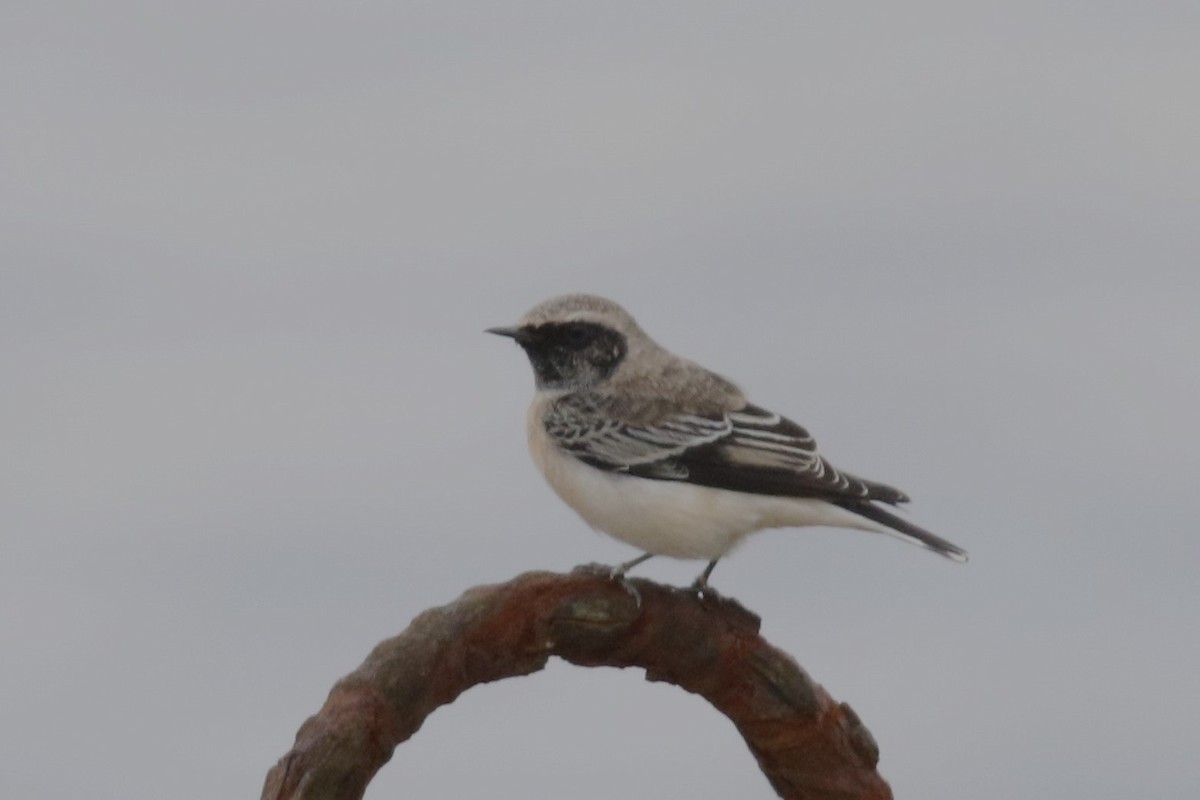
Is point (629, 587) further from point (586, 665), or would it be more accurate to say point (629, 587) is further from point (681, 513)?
point (681, 513)

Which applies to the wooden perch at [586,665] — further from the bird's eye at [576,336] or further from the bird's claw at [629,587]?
the bird's eye at [576,336]

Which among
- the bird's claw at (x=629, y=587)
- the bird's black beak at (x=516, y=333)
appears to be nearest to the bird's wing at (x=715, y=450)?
the bird's black beak at (x=516, y=333)

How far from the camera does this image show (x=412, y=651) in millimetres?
4434

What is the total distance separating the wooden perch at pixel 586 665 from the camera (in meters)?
4.29

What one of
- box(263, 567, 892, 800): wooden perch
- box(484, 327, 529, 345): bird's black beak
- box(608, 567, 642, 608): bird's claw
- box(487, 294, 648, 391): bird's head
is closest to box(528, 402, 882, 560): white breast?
box(487, 294, 648, 391): bird's head

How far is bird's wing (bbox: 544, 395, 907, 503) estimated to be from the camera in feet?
21.5

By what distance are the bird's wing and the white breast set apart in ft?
0.13

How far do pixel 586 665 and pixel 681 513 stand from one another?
1.64 m

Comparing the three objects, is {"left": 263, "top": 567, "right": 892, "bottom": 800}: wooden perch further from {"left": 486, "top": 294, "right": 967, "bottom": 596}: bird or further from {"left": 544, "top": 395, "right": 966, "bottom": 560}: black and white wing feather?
{"left": 544, "top": 395, "right": 966, "bottom": 560}: black and white wing feather

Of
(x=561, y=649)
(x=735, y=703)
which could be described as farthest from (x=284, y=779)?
(x=735, y=703)

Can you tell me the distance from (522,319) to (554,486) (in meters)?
0.68

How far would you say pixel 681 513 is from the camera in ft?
21.4

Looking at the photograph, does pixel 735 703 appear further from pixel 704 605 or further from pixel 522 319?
pixel 522 319

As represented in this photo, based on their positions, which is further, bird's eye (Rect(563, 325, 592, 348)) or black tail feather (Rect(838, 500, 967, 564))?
bird's eye (Rect(563, 325, 592, 348))
